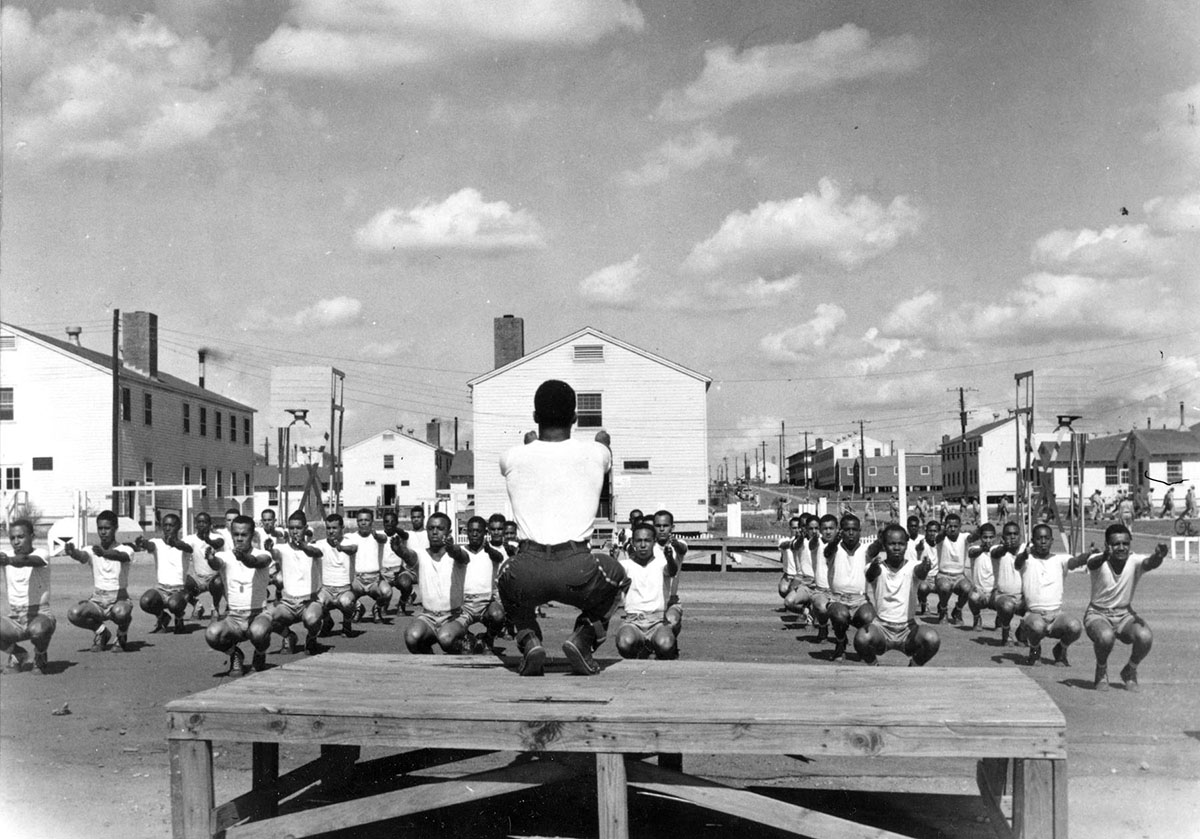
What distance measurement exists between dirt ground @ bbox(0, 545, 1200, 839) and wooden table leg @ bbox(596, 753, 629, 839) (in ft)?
3.51

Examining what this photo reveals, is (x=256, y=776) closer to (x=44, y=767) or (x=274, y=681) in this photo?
(x=274, y=681)

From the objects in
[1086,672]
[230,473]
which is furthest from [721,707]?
[230,473]

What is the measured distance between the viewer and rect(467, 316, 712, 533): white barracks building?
3725 cm

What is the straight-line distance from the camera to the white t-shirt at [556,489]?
5.59m

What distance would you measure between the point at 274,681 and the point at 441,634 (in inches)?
168

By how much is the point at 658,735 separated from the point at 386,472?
2682 inches

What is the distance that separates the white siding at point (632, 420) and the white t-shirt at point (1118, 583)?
26984mm

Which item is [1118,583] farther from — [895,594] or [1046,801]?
[1046,801]

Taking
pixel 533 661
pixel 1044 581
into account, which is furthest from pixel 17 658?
pixel 1044 581

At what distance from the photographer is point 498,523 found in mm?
15266

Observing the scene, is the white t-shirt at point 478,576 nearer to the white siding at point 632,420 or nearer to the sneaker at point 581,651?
the sneaker at point 581,651

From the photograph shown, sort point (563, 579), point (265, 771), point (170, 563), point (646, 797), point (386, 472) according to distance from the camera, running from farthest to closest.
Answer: point (386, 472)
point (170, 563)
point (646, 797)
point (265, 771)
point (563, 579)

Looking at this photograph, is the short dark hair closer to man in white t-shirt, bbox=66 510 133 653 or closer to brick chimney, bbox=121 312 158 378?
man in white t-shirt, bbox=66 510 133 653

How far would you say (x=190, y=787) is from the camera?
4.92m
